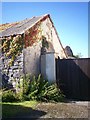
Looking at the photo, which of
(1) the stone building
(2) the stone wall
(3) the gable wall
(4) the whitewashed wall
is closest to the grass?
(2) the stone wall

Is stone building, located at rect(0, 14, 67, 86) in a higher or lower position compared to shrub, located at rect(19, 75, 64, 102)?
higher

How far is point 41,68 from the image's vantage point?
39.5ft

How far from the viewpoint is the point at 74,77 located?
12070mm

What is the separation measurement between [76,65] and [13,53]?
3501 mm

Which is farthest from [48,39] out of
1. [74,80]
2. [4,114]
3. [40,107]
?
[4,114]

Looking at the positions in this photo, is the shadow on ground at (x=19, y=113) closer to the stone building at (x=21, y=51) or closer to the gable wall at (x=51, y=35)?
the stone building at (x=21, y=51)

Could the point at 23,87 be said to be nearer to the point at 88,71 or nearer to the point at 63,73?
the point at 63,73

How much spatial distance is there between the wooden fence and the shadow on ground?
4094 millimetres

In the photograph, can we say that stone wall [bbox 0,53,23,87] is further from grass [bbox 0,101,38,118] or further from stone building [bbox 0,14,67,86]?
grass [bbox 0,101,38,118]

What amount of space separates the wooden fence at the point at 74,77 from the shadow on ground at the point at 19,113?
4094mm

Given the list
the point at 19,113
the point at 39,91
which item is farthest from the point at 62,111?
the point at 39,91

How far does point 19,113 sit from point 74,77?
16.5 feet

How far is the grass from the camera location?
7.77 meters

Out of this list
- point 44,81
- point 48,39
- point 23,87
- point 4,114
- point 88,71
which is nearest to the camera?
point 4,114
